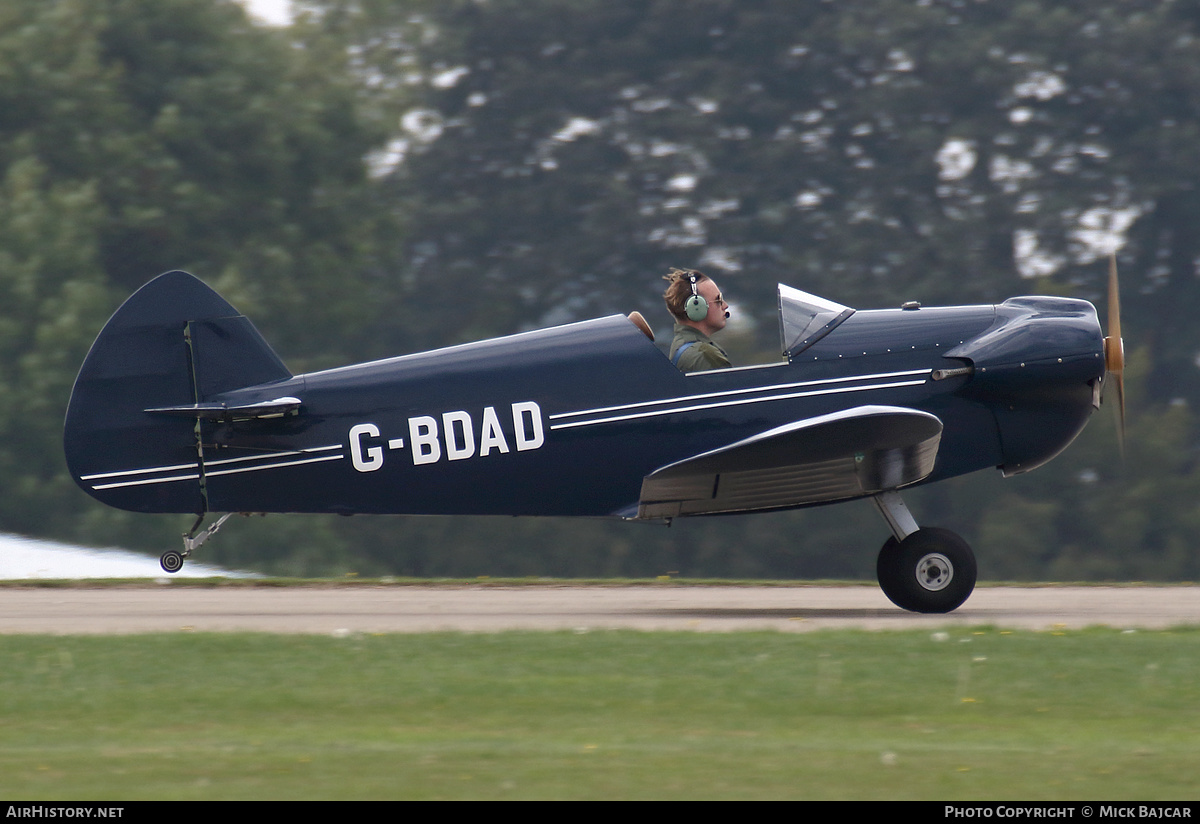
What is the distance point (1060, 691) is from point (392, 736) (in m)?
3.12

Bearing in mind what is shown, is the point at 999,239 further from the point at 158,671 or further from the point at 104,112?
the point at 158,671

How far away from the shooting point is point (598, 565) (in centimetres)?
3170

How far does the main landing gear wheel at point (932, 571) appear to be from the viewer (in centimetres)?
1008

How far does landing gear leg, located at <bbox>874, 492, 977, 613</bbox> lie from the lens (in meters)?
10.1

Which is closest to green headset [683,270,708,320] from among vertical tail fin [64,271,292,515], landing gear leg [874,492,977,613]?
landing gear leg [874,492,977,613]

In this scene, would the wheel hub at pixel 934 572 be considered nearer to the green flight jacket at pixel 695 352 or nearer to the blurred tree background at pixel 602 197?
the green flight jacket at pixel 695 352

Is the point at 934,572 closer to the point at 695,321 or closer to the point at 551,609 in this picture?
the point at 695,321

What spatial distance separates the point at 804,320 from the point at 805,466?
1.09m

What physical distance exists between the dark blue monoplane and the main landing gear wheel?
0.02 metres

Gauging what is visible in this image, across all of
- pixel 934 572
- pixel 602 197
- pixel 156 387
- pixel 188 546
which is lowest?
pixel 602 197

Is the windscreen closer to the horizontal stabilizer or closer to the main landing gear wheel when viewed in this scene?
the main landing gear wheel

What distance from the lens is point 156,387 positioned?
10609 mm

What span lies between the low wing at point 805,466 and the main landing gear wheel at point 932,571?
1.56 feet

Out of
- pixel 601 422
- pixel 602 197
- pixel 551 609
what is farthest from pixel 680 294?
pixel 602 197
